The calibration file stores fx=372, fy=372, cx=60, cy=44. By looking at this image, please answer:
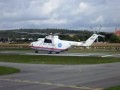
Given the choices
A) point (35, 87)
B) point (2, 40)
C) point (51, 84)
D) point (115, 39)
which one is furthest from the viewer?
point (2, 40)

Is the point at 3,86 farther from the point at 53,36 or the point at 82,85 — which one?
the point at 53,36

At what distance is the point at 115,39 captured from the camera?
17850 cm

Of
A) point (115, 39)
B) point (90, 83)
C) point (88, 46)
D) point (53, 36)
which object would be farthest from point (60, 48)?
point (115, 39)

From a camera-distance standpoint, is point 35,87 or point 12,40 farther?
point 12,40

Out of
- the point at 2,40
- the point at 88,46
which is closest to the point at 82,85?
the point at 88,46

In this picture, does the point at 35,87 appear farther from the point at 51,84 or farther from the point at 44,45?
the point at 44,45

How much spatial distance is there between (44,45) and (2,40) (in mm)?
126235

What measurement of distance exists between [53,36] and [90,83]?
5329cm

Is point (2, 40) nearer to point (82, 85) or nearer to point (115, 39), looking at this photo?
point (115, 39)

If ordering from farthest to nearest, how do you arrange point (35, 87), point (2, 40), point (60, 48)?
point (2, 40) → point (60, 48) → point (35, 87)

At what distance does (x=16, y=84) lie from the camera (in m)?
18.3

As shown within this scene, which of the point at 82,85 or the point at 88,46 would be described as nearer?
the point at 82,85

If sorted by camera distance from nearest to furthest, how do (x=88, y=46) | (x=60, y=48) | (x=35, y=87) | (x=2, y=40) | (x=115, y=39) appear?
1. (x=35, y=87)
2. (x=60, y=48)
3. (x=88, y=46)
4. (x=115, y=39)
5. (x=2, y=40)

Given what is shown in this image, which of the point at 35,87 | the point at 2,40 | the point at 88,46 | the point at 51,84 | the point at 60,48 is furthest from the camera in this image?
the point at 2,40
